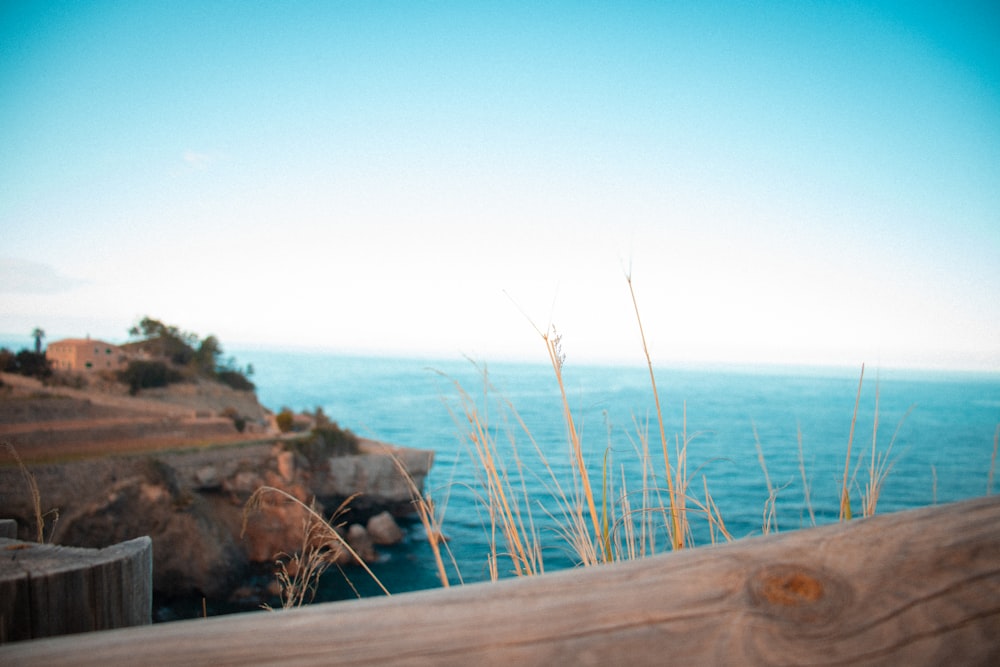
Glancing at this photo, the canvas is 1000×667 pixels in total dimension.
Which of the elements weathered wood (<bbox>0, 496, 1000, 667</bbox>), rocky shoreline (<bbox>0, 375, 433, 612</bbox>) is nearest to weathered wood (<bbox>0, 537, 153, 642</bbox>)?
weathered wood (<bbox>0, 496, 1000, 667</bbox>)

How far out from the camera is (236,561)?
13172 millimetres

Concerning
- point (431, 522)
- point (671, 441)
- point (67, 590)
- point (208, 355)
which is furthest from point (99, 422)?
point (67, 590)

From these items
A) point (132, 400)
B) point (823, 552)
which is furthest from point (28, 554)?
point (132, 400)

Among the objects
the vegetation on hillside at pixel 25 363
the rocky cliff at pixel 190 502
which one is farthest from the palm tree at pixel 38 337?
the rocky cliff at pixel 190 502

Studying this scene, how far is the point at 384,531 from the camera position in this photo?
16359 mm


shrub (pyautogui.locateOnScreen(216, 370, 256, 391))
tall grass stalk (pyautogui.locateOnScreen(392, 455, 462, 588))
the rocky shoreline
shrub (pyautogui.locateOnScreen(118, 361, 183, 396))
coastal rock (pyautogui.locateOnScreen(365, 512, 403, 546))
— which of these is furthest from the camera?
shrub (pyautogui.locateOnScreen(216, 370, 256, 391))

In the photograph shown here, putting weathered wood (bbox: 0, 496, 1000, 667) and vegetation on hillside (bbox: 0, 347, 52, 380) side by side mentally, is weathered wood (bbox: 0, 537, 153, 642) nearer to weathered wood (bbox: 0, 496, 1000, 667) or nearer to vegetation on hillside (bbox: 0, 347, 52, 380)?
weathered wood (bbox: 0, 496, 1000, 667)

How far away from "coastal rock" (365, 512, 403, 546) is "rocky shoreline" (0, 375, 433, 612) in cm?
4

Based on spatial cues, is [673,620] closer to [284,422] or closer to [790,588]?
[790,588]

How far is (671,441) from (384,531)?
1026 cm

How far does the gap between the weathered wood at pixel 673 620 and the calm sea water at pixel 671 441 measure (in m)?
0.63

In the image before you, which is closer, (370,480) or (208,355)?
(370,480)

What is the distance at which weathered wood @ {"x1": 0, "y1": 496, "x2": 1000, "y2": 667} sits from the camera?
0.41 metres

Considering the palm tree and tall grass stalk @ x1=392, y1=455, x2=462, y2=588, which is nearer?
tall grass stalk @ x1=392, y1=455, x2=462, y2=588
